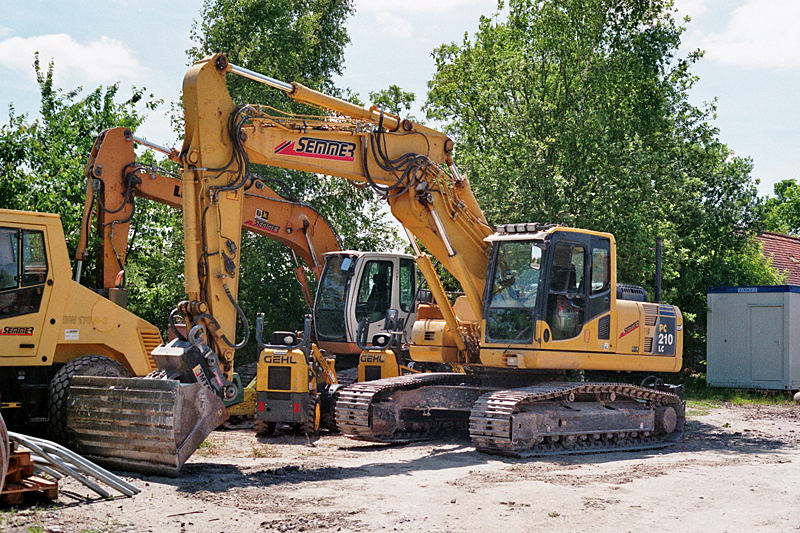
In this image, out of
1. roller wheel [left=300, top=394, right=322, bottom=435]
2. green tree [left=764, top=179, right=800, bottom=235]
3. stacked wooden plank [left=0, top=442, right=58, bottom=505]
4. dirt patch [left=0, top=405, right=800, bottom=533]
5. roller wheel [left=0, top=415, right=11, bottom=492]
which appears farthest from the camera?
green tree [left=764, top=179, right=800, bottom=235]

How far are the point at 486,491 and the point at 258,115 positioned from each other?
5.48 meters

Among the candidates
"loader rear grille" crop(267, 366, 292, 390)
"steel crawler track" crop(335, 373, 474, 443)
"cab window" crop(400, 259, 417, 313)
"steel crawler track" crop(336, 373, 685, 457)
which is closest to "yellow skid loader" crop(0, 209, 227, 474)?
"loader rear grille" crop(267, 366, 292, 390)

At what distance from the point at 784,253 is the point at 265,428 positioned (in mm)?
28861

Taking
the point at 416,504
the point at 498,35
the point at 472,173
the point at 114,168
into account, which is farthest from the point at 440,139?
the point at 498,35

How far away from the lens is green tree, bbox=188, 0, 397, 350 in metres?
21.7

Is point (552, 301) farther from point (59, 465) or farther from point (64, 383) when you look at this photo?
point (59, 465)

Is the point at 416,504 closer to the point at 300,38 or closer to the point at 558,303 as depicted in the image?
the point at 558,303

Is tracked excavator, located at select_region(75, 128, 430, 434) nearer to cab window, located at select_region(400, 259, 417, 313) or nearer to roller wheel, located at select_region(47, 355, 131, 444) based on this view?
cab window, located at select_region(400, 259, 417, 313)

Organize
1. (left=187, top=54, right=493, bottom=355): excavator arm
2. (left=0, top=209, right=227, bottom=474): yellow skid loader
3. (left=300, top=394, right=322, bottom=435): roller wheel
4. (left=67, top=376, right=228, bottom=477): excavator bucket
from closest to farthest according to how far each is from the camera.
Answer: (left=67, top=376, right=228, bottom=477): excavator bucket, (left=0, top=209, right=227, bottom=474): yellow skid loader, (left=187, top=54, right=493, bottom=355): excavator arm, (left=300, top=394, right=322, bottom=435): roller wheel

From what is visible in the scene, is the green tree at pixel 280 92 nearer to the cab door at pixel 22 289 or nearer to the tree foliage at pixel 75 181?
the tree foliage at pixel 75 181

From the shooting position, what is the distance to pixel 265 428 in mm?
12906

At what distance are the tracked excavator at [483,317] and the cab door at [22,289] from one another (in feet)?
9.14

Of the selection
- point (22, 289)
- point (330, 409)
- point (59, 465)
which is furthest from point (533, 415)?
point (22, 289)

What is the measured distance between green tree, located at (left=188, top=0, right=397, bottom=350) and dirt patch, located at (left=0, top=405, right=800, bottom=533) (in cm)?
926
